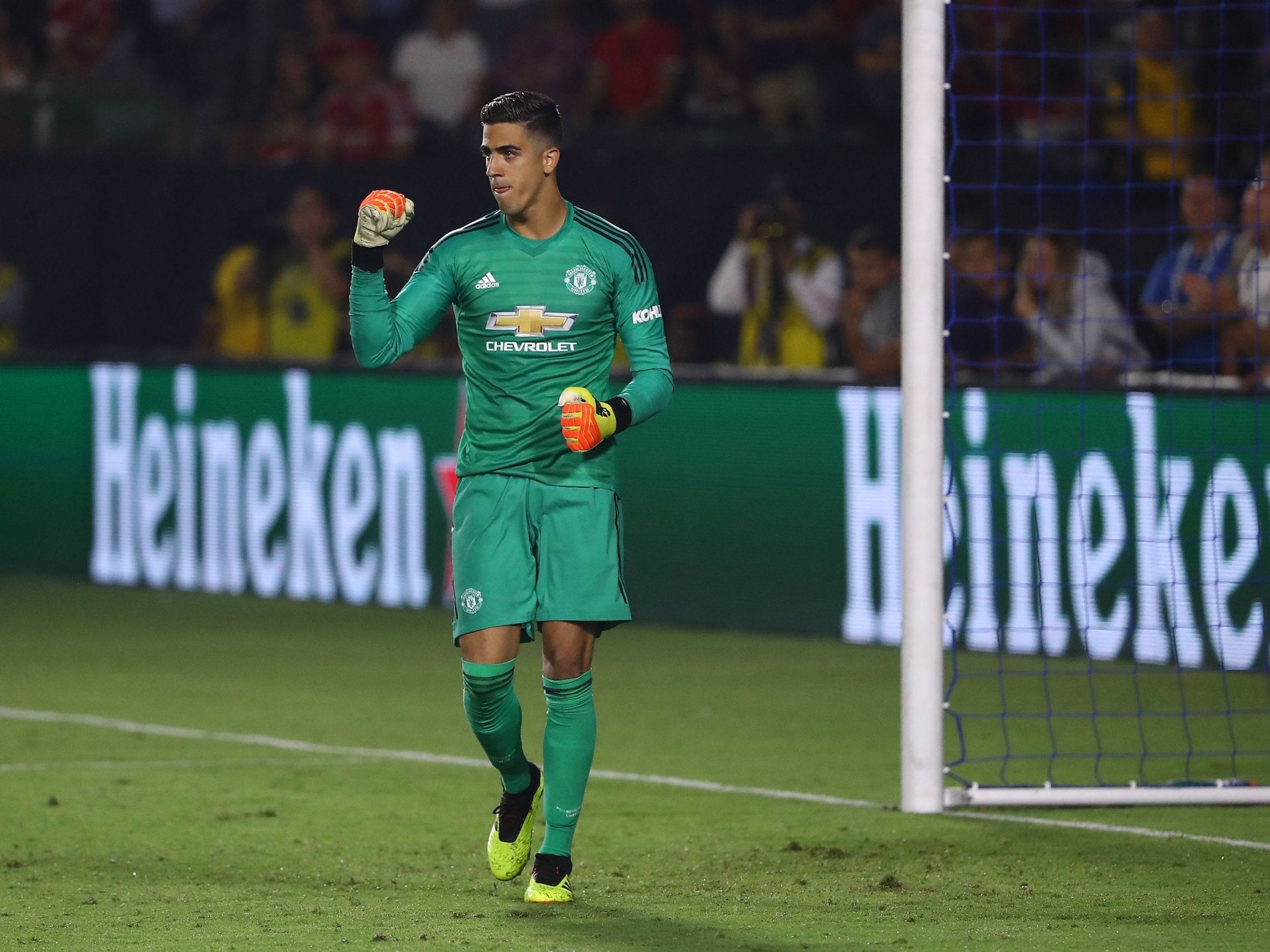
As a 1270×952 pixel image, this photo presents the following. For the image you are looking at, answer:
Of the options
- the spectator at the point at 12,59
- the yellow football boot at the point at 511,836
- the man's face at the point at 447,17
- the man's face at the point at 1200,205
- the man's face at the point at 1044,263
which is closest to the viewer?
the yellow football boot at the point at 511,836

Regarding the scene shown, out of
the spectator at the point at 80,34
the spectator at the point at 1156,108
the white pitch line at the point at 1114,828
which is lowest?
the white pitch line at the point at 1114,828

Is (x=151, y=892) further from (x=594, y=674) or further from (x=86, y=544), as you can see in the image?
(x=86, y=544)

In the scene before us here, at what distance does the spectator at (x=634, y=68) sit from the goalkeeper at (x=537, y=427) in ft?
30.4

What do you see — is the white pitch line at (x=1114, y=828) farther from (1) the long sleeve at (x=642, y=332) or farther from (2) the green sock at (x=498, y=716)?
(1) the long sleeve at (x=642, y=332)

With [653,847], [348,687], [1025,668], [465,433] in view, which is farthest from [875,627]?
[465,433]

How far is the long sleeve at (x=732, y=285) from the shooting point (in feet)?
41.6

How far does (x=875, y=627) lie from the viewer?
445 inches

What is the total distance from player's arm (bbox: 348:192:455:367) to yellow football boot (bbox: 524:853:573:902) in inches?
49.9

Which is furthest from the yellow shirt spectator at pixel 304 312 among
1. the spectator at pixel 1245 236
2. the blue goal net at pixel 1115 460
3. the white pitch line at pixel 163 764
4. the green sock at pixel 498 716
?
the green sock at pixel 498 716

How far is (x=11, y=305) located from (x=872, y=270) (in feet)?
23.3

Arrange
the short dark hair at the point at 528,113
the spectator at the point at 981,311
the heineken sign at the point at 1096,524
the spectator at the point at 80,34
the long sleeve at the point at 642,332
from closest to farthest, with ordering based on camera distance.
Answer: the short dark hair at the point at 528,113
the long sleeve at the point at 642,332
the heineken sign at the point at 1096,524
the spectator at the point at 981,311
the spectator at the point at 80,34

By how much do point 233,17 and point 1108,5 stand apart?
7.06 metres

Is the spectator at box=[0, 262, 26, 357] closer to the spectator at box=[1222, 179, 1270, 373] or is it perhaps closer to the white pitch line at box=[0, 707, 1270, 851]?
the white pitch line at box=[0, 707, 1270, 851]

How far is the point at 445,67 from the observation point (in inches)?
617
